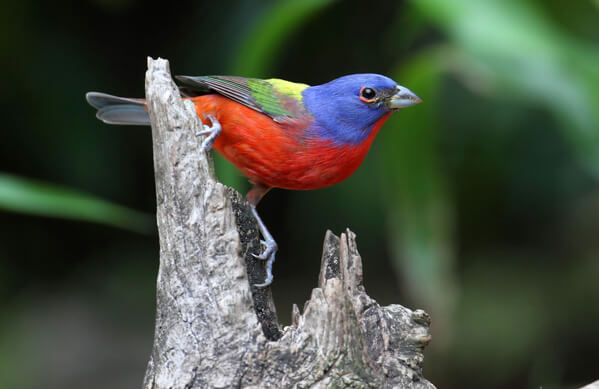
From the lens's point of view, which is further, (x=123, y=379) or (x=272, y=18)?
(x=123, y=379)

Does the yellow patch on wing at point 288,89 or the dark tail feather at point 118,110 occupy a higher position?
the dark tail feather at point 118,110

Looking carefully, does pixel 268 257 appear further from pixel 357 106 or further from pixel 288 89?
pixel 288 89

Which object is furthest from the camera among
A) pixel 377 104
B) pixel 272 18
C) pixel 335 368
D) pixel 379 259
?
pixel 379 259

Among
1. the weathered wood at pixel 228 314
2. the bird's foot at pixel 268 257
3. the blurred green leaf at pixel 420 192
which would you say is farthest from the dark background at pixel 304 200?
the weathered wood at pixel 228 314

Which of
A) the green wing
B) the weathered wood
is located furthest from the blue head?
the weathered wood

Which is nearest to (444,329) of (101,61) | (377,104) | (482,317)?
(482,317)

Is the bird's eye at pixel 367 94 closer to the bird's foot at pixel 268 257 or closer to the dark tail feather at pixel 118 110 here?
the bird's foot at pixel 268 257

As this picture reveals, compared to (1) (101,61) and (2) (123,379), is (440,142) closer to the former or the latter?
(1) (101,61)
